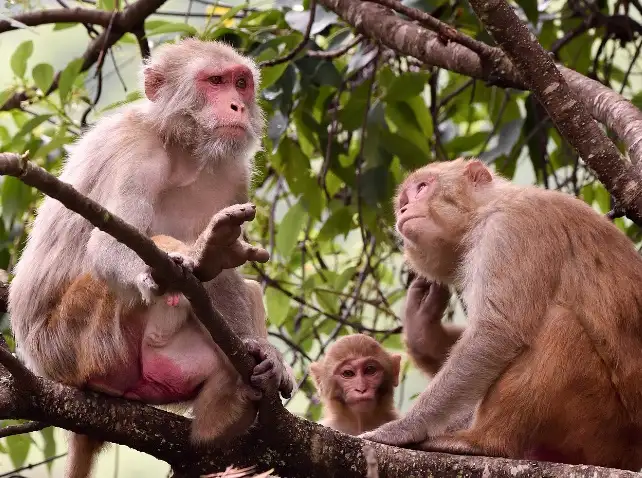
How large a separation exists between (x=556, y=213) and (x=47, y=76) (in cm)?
328

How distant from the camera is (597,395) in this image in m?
4.58

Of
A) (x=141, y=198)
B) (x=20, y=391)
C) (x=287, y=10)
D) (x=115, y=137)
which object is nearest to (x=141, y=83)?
(x=115, y=137)

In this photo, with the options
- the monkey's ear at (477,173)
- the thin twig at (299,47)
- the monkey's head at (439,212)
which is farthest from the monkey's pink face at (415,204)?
the thin twig at (299,47)

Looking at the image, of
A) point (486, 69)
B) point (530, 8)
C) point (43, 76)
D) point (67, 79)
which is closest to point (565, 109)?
point (486, 69)

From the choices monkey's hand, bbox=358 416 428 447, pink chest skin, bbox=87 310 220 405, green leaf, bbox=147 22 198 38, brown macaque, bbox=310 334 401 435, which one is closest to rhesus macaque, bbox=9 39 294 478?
pink chest skin, bbox=87 310 220 405

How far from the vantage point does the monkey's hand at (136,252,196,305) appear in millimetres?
3518

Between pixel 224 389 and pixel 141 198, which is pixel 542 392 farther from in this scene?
pixel 141 198

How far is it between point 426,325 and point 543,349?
3.77 feet

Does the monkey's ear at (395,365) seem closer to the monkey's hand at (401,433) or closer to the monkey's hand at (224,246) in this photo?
the monkey's hand at (401,433)

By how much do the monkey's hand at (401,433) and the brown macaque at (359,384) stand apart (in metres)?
1.25

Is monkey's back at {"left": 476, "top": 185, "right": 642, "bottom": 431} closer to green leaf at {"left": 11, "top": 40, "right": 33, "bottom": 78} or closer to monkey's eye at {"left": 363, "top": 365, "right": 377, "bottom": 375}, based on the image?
monkey's eye at {"left": 363, "top": 365, "right": 377, "bottom": 375}

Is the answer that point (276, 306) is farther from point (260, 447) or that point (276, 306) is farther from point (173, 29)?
point (260, 447)

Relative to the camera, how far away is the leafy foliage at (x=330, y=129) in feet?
20.5

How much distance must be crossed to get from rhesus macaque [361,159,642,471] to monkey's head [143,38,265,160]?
1.27 meters
